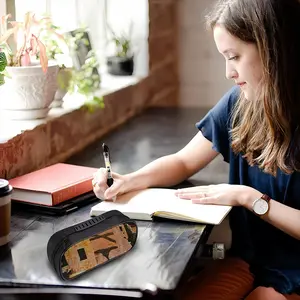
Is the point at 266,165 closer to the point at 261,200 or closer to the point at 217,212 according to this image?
the point at 261,200

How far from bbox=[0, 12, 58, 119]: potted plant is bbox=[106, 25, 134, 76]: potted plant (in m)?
0.95

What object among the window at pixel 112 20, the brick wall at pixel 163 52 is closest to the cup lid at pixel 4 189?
the window at pixel 112 20

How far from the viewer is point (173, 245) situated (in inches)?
54.6

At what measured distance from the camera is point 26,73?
1.93 metres

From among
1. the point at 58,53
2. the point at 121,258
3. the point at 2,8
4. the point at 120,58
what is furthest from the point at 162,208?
the point at 120,58

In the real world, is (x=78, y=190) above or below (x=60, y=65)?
below

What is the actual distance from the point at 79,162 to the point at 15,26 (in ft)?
1.62

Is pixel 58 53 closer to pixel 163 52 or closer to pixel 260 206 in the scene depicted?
pixel 260 206

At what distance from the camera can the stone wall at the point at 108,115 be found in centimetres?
190

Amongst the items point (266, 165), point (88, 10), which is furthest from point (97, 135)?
point (266, 165)

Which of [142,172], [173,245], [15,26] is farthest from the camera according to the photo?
[15,26]

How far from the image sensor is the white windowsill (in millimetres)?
1907

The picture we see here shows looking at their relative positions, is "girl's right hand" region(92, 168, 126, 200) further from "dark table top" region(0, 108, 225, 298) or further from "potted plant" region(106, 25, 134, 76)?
"potted plant" region(106, 25, 134, 76)

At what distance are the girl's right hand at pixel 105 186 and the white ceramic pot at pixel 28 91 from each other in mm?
412
